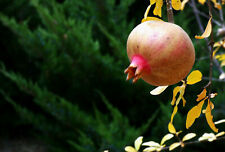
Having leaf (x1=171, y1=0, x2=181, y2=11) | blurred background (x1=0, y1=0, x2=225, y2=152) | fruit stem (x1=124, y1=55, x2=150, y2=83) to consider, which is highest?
blurred background (x1=0, y1=0, x2=225, y2=152)

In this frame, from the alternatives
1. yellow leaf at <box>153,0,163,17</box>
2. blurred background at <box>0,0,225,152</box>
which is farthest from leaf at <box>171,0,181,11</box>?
blurred background at <box>0,0,225,152</box>

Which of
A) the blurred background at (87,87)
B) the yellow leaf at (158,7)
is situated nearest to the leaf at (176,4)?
the yellow leaf at (158,7)

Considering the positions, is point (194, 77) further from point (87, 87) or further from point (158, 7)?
point (87, 87)

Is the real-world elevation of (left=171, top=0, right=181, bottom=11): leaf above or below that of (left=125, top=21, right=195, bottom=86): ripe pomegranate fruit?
above

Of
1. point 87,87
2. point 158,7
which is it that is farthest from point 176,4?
point 87,87

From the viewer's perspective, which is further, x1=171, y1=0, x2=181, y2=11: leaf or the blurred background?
the blurred background

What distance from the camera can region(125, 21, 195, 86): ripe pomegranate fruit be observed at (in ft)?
0.87

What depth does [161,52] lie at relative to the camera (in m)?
0.26

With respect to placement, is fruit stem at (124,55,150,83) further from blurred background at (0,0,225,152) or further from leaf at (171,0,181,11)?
blurred background at (0,0,225,152)

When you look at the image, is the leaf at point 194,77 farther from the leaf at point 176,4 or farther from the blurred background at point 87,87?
the blurred background at point 87,87

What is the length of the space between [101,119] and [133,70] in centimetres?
120

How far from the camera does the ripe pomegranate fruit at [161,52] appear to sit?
26 centimetres

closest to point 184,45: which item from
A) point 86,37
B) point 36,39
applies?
point 86,37

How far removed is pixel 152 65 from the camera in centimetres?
27
